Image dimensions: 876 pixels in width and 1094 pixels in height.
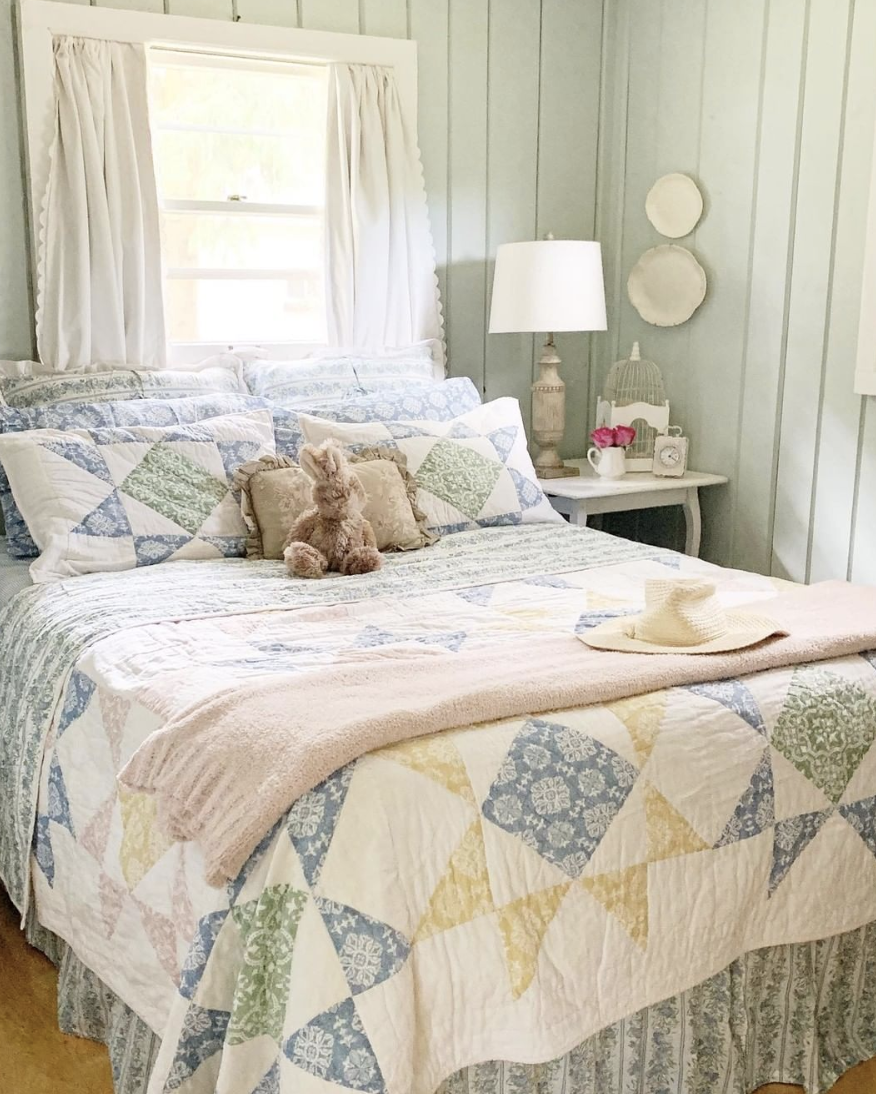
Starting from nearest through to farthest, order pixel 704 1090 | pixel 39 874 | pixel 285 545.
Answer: pixel 704 1090, pixel 39 874, pixel 285 545

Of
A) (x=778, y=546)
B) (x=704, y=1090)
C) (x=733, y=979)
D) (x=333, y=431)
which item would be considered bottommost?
(x=704, y=1090)

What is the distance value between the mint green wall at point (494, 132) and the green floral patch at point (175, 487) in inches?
54.1

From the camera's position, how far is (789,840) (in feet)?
6.24

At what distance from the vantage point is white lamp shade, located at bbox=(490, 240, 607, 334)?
144 inches

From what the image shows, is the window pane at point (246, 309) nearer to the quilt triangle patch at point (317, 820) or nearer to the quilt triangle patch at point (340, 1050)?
the quilt triangle patch at point (317, 820)

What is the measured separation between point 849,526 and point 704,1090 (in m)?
1.99

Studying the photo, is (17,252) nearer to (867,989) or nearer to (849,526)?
(849,526)

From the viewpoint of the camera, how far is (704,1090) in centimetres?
187

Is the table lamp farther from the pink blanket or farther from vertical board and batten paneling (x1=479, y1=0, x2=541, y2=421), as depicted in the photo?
the pink blanket

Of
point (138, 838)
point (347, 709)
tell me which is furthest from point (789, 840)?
point (138, 838)

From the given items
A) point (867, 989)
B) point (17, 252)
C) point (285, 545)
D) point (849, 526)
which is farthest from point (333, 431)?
point (867, 989)

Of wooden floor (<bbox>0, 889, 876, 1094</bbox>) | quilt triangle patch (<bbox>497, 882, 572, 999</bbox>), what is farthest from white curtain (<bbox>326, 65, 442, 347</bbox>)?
quilt triangle patch (<bbox>497, 882, 572, 999</bbox>)

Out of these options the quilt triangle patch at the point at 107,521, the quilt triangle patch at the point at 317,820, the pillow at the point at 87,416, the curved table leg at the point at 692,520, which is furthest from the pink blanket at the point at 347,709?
the curved table leg at the point at 692,520

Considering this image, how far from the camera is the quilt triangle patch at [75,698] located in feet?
6.93
